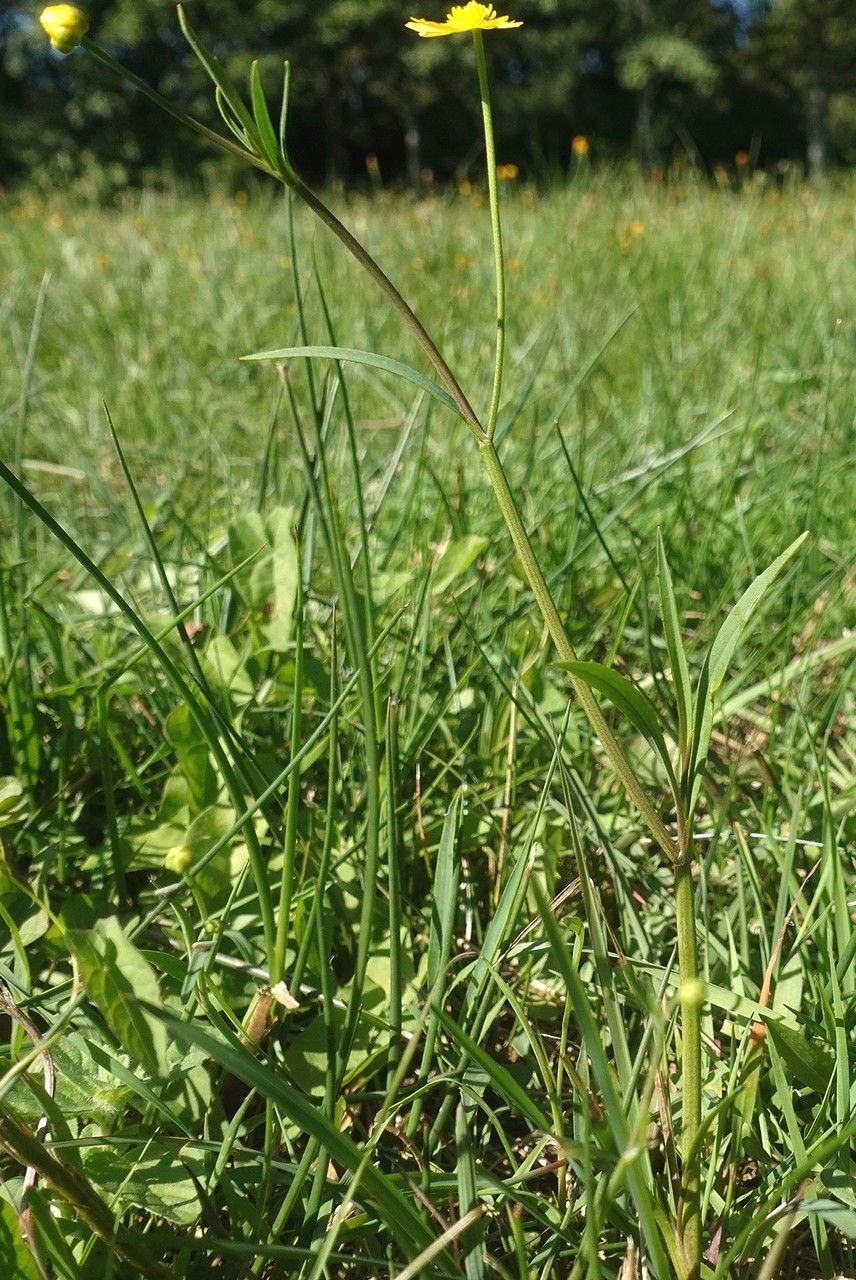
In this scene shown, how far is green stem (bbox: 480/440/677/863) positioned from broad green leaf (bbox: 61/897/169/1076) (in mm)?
243

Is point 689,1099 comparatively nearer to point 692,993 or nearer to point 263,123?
point 692,993

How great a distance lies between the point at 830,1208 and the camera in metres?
0.42

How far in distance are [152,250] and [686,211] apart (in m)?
2.11

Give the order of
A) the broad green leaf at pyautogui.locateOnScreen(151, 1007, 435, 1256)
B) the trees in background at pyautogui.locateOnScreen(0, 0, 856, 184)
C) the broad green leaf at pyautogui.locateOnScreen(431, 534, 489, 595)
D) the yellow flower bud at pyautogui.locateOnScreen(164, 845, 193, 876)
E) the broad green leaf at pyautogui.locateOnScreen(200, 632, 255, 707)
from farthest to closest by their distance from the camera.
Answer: the trees in background at pyautogui.locateOnScreen(0, 0, 856, 184)
the broad green leaf at pyautogui.locateOnScreen(431, 534, 489, 595)
the broad green leaf at pyautogui.locateOnScreen(200, 632, 255, 707)
the yellow flower bud at pyautogui.locateOnScreen(164, 845, 193, 876)
the broad green leaf at pyautogui.locateOnScreen(151, 1007, 435, 1256)

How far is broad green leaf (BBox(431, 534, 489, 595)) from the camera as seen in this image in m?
0.99

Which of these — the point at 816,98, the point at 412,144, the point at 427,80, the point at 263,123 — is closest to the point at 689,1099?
the point at 263,123

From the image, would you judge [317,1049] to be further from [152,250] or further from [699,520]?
[152,250]

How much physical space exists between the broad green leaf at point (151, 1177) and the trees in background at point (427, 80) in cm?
1965

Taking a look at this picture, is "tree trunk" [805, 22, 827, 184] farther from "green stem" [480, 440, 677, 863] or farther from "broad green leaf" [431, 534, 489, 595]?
"green stem" [480, 440, 677, 863]

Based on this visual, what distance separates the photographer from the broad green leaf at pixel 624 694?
0.41m

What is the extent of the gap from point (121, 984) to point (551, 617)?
10.7 inches

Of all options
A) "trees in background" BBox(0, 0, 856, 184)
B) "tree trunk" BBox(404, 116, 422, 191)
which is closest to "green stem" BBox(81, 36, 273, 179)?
"trees in background" BBox(0, 0, 856, 184)

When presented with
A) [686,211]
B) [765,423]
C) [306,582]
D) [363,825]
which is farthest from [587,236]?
[363,825]

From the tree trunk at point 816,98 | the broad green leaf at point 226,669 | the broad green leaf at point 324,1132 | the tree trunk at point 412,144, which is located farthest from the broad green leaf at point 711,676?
the tree trunk at point 816,98
